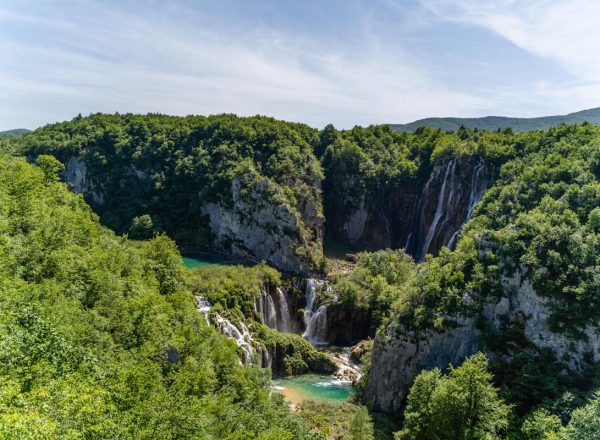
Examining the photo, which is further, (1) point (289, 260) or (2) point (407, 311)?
(1) point (289, 260)

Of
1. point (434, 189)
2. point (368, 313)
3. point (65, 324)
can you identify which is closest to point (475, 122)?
point (434, 189)

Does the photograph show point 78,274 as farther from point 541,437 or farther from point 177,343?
point 541,437

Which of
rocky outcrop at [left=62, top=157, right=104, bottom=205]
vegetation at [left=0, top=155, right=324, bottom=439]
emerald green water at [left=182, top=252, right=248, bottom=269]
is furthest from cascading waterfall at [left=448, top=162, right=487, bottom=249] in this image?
rocky outcrop at [left=62, top=157, right=104, bottom=205]

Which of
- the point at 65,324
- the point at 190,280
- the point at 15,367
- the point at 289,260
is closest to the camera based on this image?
the point at 15,367

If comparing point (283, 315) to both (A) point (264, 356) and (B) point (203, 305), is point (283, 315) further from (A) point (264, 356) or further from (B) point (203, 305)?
(B) point (203, 305)

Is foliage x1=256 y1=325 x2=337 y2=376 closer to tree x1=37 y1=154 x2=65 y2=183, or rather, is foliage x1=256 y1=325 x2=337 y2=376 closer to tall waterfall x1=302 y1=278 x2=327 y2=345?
tall waterfall x1=302 y1=278 x2=327 y2=345

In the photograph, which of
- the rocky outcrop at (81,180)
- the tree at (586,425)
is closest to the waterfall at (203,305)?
the tree at (586,425)

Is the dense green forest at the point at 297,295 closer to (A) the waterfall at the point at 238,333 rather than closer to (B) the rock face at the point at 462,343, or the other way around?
(B) the rock face at the point at 462,343
